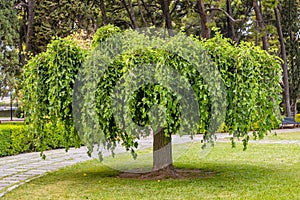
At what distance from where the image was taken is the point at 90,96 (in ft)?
23.2

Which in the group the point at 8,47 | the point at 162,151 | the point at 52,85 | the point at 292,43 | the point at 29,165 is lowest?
the point at 29,165

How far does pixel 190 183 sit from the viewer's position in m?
7.38

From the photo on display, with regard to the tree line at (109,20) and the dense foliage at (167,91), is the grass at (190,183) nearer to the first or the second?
the dense foliage at (167,91)

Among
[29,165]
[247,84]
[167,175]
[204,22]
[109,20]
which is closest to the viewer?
[247,84]

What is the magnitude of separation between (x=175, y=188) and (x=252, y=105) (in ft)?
5.48

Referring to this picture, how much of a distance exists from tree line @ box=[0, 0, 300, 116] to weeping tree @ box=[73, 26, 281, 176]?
40.4 feet

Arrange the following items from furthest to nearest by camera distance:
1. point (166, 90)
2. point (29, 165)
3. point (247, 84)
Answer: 1. point (29, 165)
2. point (247, 84)
3. point (166, 90)

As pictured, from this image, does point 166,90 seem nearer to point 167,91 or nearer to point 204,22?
point 167,91

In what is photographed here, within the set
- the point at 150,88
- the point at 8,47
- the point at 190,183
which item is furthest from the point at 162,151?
the point at 8,47

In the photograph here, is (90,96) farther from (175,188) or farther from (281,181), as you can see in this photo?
(281,181)

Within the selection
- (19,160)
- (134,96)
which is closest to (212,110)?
(134,96)

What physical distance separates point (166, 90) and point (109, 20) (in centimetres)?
2021

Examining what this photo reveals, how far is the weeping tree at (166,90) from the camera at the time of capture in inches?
272

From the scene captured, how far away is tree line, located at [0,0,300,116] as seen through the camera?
69.3ft
